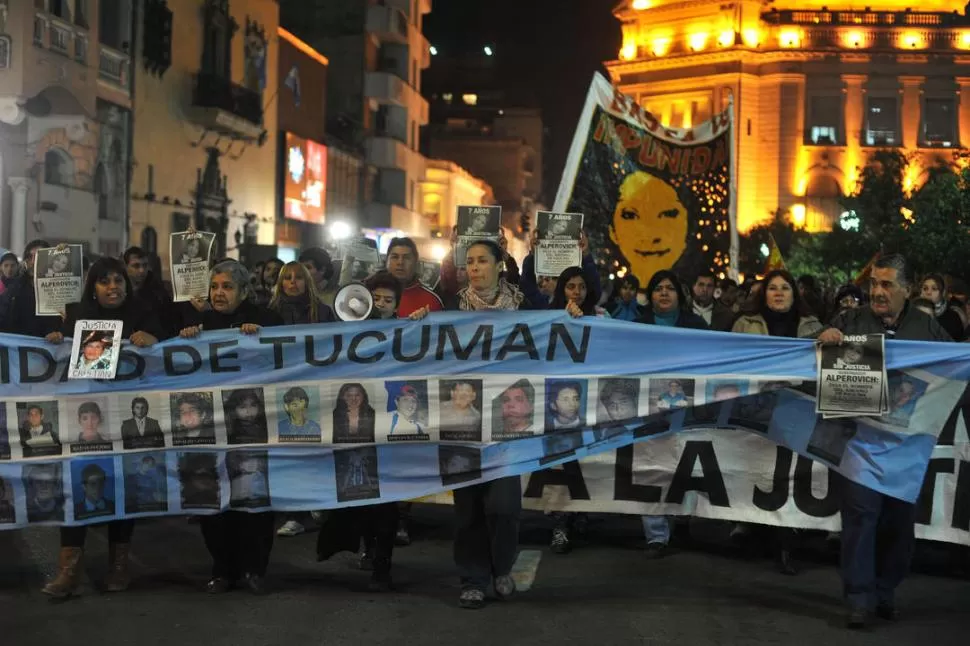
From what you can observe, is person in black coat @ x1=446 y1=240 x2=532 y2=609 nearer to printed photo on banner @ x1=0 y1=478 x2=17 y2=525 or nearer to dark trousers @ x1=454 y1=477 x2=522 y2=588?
dark trousers @ x1=454 y1=477 x2=522 y2=588

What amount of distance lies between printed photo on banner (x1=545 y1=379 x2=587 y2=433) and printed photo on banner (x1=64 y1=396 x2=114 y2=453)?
8.06 feet

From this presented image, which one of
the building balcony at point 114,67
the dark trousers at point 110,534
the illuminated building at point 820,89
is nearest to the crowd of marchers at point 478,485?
the dark trousers at point 110,534

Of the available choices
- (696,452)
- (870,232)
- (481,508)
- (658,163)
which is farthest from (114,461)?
(870,232)

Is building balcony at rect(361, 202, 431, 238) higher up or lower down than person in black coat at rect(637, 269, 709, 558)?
higher up

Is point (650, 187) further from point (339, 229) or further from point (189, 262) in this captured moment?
point (339, 229)

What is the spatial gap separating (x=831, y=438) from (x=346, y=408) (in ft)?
8.69

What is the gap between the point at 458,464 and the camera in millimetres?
6617

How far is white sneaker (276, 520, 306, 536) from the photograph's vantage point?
838 cm

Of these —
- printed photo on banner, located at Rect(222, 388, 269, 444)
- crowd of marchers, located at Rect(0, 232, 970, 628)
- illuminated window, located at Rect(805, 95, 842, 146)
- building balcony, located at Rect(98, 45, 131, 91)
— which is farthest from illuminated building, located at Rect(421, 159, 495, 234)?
printed photo on banner, located at Rect(222, 388, 269, 444)

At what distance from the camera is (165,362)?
680 cm

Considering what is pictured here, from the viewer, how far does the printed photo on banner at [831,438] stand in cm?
637

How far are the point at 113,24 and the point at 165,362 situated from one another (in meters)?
21.0

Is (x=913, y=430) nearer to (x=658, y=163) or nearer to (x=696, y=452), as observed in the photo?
(x=696, y=452)

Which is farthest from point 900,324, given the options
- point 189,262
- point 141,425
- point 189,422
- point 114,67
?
point 114,67
